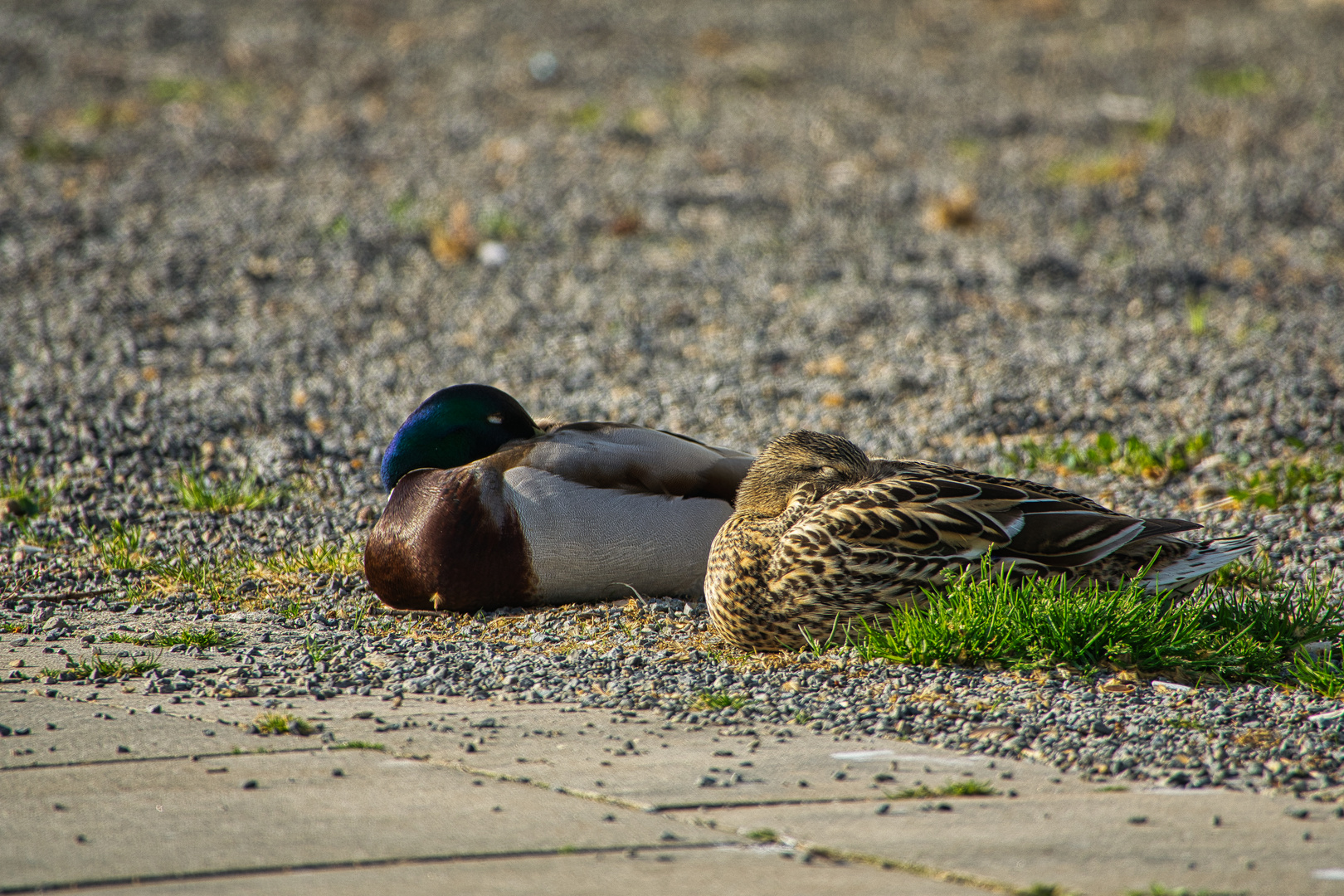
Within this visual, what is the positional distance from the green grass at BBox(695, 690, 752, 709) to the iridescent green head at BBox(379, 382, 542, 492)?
77.3 inches

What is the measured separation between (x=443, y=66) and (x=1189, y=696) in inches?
550

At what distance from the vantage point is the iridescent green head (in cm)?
546

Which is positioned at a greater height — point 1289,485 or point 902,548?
point 902,548

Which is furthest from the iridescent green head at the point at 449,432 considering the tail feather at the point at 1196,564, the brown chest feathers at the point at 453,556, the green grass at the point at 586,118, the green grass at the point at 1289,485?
the green grass at the point at 586,118

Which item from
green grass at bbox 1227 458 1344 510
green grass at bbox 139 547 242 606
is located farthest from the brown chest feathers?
green grass at bbox 1227 458 1344 510

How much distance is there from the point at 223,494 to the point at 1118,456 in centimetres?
392

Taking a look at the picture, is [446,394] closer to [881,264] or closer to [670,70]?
[881,264]

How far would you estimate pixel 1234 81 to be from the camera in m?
15.0

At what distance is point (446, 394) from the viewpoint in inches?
215

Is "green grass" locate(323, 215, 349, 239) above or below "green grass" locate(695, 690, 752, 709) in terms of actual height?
above

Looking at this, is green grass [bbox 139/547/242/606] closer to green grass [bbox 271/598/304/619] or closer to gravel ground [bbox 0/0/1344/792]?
gravel ground [bbox 0/0/1344/792]

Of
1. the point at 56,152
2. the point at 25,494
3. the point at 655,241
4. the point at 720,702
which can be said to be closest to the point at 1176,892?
the point at 720,702

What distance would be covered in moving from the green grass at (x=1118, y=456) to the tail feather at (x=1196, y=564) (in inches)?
81.4

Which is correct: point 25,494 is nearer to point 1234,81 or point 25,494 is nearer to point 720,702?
point 720,702
